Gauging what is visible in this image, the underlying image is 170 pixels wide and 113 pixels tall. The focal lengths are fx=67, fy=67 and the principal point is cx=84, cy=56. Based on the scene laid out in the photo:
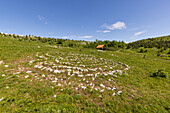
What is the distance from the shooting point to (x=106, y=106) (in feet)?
18.7

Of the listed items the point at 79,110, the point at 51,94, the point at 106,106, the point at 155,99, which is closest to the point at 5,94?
the point at 51,94

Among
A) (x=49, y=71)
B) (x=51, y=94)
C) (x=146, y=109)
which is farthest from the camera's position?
(x=49, y=71)

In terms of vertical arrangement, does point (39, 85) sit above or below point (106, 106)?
→ above

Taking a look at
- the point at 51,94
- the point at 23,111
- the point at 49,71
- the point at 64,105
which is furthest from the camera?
the point at 49,71

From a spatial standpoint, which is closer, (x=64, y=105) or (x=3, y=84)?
(x=64, y=105)

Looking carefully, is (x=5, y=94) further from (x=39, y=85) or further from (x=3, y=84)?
(x=39, y=85)

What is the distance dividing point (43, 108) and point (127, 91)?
841 centimetres

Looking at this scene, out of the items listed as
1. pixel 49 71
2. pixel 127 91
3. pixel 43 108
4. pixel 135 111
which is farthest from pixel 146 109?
pixel 49 71

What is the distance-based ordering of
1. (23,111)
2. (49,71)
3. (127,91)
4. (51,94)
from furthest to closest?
(49,71) < (127,91) < (51,94) < (23,111)

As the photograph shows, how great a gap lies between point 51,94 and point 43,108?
133 cm

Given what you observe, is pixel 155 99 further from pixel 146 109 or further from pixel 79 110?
pixel 79 110

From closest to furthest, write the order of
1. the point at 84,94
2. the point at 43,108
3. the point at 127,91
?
the point at 43,108 → the point at 84,94 → the point at 127,91

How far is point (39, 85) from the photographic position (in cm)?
698

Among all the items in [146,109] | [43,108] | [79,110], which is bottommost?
[146,109]
